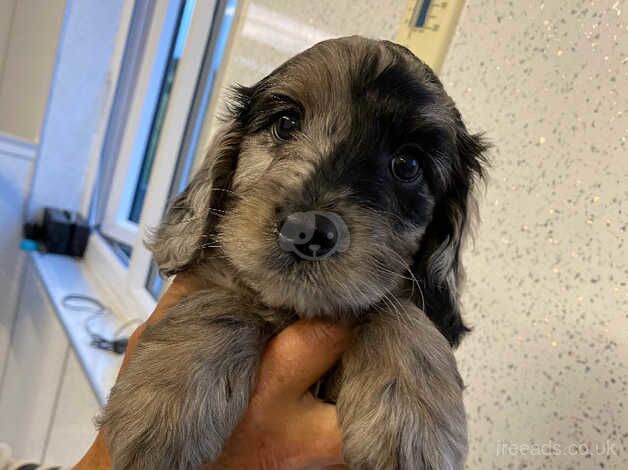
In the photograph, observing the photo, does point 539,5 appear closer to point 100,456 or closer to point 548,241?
point 548,241

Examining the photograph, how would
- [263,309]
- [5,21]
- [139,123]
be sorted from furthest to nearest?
[5,21]
[139,123]
[263,309]

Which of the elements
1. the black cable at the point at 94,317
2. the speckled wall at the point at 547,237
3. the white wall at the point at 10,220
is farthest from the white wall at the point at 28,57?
the speckled wall at the point at 547,237

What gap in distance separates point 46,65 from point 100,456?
4366mm

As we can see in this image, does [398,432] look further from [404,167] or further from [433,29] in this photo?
[433,29]

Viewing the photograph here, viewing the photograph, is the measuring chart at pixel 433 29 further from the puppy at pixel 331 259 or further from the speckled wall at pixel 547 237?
the puppy at pixel 331 259

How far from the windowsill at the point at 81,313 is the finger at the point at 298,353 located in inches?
62.0

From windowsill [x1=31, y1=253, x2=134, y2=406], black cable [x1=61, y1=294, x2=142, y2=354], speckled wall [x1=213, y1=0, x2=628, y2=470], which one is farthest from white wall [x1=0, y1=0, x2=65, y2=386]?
speckled wall [x1=213, y1=0, x2=628, y2=470]

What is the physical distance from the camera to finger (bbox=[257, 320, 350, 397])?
127 cm

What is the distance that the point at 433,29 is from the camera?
198 cm

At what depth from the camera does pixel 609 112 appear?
4.82 feet

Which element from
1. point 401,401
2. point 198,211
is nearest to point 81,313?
point 198,211

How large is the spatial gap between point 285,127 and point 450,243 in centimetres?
55

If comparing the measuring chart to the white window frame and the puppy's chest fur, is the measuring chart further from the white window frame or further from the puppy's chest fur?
the white window frame

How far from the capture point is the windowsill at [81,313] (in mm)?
2861
